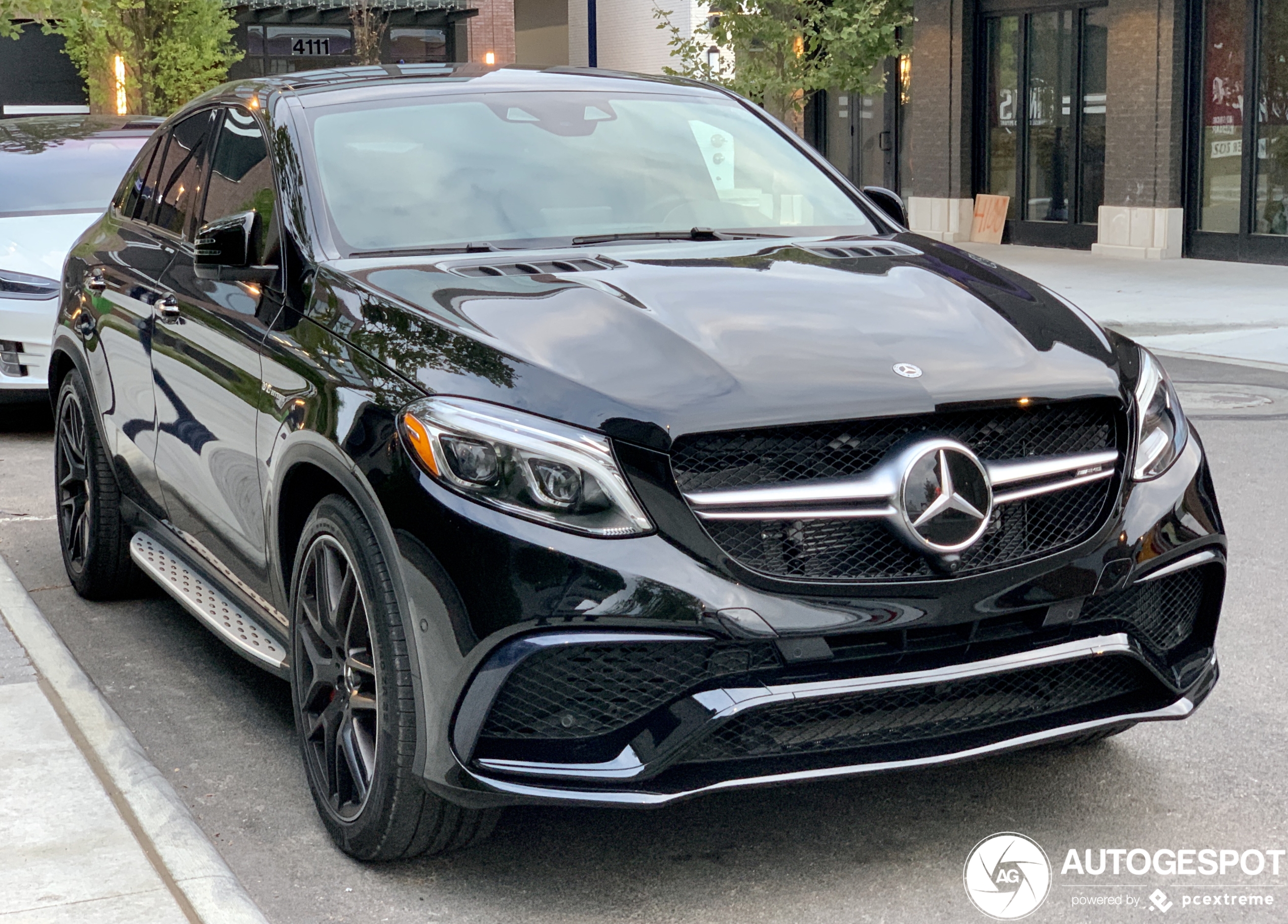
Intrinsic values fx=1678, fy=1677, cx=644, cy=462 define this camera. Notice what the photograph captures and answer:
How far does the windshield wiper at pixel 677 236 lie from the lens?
14.6ft

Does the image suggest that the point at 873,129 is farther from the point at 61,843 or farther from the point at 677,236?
the point at 61,843

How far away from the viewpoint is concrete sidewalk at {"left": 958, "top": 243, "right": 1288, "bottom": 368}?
12883 mm

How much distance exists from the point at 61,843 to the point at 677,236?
2.17m

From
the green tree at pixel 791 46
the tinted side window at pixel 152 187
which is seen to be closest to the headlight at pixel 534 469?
the tinted side window at pixel 152 187

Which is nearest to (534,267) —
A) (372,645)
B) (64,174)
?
(372,645)

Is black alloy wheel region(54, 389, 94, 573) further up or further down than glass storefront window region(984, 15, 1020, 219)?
further down

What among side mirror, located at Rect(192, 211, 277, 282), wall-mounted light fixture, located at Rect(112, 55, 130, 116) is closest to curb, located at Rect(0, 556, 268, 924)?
side mirror, located at Rect(192, 211, 277, 282)

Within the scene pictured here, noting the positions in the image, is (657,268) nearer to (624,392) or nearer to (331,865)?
(624,392)

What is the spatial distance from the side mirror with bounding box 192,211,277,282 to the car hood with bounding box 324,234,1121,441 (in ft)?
1.24

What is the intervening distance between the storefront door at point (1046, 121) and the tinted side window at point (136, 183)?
17003 mm

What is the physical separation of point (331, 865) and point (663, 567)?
3.90 feet

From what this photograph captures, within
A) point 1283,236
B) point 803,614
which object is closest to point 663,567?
point 803,614

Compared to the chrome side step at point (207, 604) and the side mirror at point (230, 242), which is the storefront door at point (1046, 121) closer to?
the chrome side step at point (207, 604)

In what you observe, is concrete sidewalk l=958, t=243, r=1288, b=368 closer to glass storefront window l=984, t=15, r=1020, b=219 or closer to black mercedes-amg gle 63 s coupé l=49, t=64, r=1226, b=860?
glass storefront window l=984, t=15, r=1020, b=219
